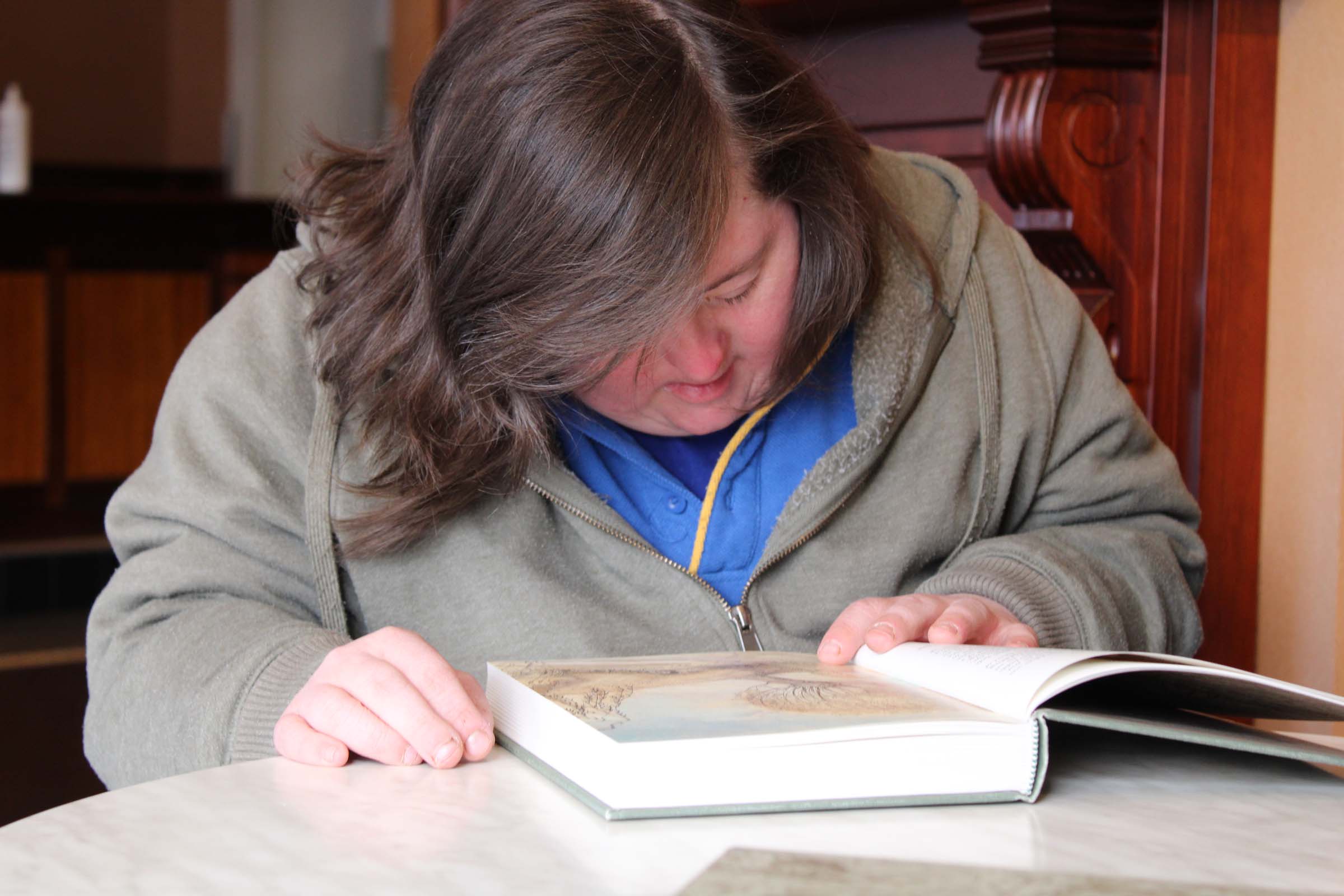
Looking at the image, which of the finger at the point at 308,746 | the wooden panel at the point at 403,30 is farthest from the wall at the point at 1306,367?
the finger at the point at 308,746

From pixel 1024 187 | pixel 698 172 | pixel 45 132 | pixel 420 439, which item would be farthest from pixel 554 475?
pixel 45 132

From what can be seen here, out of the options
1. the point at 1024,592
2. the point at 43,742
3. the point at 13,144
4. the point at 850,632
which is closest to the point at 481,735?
the point at 850,632

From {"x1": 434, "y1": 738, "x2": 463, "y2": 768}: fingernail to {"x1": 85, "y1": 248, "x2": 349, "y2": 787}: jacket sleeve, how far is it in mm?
202

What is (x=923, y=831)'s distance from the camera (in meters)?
0.66

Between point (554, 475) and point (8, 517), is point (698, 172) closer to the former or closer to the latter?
point (554, 475)

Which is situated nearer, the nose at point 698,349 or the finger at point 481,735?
the finger at point 481,735

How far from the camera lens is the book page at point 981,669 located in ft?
2.40

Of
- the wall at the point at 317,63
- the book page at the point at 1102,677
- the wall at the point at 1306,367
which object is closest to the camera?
the book page at the point at 1102,677

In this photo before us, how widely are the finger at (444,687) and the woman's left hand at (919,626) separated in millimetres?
231

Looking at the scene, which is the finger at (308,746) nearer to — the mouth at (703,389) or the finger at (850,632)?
the finger at (850,632)

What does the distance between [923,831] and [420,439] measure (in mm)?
589

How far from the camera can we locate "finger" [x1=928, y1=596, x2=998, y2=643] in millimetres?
919

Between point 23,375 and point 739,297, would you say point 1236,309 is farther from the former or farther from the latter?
point 23,375

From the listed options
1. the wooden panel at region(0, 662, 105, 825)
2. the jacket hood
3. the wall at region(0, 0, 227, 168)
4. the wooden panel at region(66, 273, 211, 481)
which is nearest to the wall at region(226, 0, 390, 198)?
the wall at region(0, 0, 227, 168)
